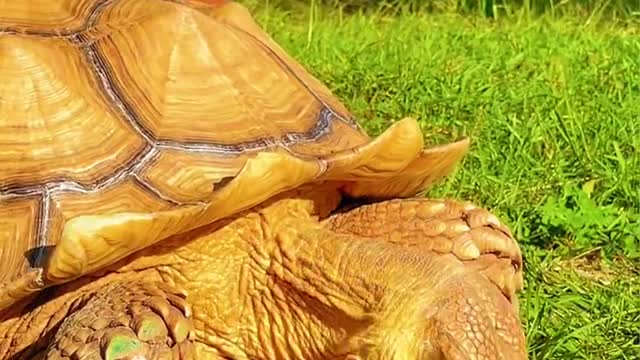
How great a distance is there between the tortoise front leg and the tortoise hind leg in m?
0.42

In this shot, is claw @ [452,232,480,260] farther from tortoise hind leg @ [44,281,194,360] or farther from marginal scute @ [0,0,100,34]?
marginal scute @ [0,0,100,34]

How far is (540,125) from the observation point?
409cm

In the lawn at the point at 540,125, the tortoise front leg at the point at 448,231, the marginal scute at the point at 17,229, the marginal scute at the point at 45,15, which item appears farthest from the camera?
the lawn at the point at 540,125

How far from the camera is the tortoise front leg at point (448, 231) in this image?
216cm

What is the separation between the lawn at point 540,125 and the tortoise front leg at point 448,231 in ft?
1.54

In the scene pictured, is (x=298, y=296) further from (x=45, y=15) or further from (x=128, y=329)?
(x=45, y=15)

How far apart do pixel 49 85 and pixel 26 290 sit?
403 millimetres

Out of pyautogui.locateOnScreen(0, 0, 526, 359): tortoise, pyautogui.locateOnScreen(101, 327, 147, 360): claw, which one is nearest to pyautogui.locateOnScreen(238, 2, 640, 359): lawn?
pyautogui.locateOnScreen(0, 0, 526, 359): tortoise

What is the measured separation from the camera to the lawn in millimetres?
2891

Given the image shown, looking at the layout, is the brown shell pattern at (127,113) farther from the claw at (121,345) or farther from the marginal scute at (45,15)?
the claw at (121,345)

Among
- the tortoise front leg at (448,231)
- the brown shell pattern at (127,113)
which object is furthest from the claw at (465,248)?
the brown shell pattern at (127,113)

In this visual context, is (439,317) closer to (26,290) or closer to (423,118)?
(26,290)

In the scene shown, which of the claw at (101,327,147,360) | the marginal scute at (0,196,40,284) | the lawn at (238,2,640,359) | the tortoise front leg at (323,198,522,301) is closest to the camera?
the claw at (101,327,147,360)

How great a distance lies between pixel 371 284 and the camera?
2039 millimetres
